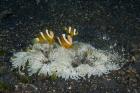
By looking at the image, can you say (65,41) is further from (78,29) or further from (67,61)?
(78,29)

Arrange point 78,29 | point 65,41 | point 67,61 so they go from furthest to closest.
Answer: point 78,29
point 65,41
point 67,61

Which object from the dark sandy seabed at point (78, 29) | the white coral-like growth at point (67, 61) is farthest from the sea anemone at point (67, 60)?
the dark sandy seabed at point (78, 29)

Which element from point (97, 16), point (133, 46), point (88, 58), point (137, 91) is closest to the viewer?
point (137, 91)

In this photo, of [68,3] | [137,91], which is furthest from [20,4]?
[137,91]

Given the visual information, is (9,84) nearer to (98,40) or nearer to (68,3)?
(98,40)

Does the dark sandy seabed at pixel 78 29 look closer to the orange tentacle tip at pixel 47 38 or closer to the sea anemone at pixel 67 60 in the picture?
Answer: the sea anemone at pixel 67 60

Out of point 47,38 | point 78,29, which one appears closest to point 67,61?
point 47,38
